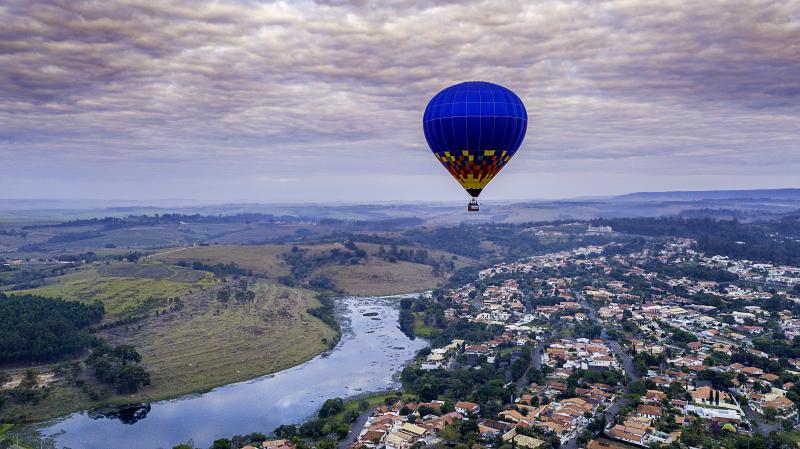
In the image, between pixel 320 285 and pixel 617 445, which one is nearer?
pixel 617 445

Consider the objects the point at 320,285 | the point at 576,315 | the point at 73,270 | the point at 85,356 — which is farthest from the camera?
the point at 320,285

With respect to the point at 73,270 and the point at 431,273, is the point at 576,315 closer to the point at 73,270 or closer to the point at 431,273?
the point at 431,273

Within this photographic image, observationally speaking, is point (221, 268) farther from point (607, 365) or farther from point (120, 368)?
point (607, 365)

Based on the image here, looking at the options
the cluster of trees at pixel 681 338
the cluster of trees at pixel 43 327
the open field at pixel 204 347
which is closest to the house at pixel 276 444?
the open field at pixel 204 347

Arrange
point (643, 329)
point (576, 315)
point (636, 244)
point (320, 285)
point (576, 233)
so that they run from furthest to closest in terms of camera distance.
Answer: point (576, 233) → point (636, 244) → point (320, 285) → point (576, 315) → point (643, 329)

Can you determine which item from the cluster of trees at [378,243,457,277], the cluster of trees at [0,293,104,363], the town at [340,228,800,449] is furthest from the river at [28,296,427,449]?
the cluster of trees at [378,243,457,277]

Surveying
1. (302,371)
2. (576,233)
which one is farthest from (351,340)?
(576,233)

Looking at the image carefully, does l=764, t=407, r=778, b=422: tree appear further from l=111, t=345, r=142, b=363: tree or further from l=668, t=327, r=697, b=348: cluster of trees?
l=111, t=345, r=142, b=363: tree
